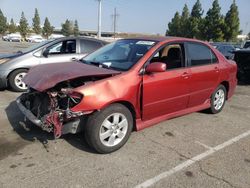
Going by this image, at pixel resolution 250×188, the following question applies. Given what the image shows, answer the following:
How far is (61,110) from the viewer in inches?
141

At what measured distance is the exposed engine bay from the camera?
11.5ft

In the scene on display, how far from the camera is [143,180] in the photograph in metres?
3.22

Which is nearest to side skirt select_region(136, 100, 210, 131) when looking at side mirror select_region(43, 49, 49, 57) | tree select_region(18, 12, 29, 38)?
side mirror select_region(43, 49, 49, 57)

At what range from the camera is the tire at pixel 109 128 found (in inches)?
143

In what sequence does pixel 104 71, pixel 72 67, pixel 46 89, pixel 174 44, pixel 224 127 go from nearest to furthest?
pixel 46 89 → pixel 104 71 → pixel 72 67 → pixel 174 44 → pixel 224 127

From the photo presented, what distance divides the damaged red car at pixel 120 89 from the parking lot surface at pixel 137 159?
30 cm

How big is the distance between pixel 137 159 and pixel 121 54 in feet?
6.10

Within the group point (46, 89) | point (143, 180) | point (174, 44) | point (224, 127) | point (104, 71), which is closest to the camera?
point (143, 180)

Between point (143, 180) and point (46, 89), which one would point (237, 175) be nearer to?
point (143, 180)

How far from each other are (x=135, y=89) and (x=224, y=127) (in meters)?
2.19

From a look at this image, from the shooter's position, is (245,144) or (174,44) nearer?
(245,144)

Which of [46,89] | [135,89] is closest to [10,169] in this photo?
[46,89]

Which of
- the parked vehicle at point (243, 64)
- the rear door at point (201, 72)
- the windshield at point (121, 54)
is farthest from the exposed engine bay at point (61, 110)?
the parked vehicle at point (243, 64)

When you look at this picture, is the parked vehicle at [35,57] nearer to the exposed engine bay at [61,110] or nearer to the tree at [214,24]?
the exposed engine bay at [61,110]
